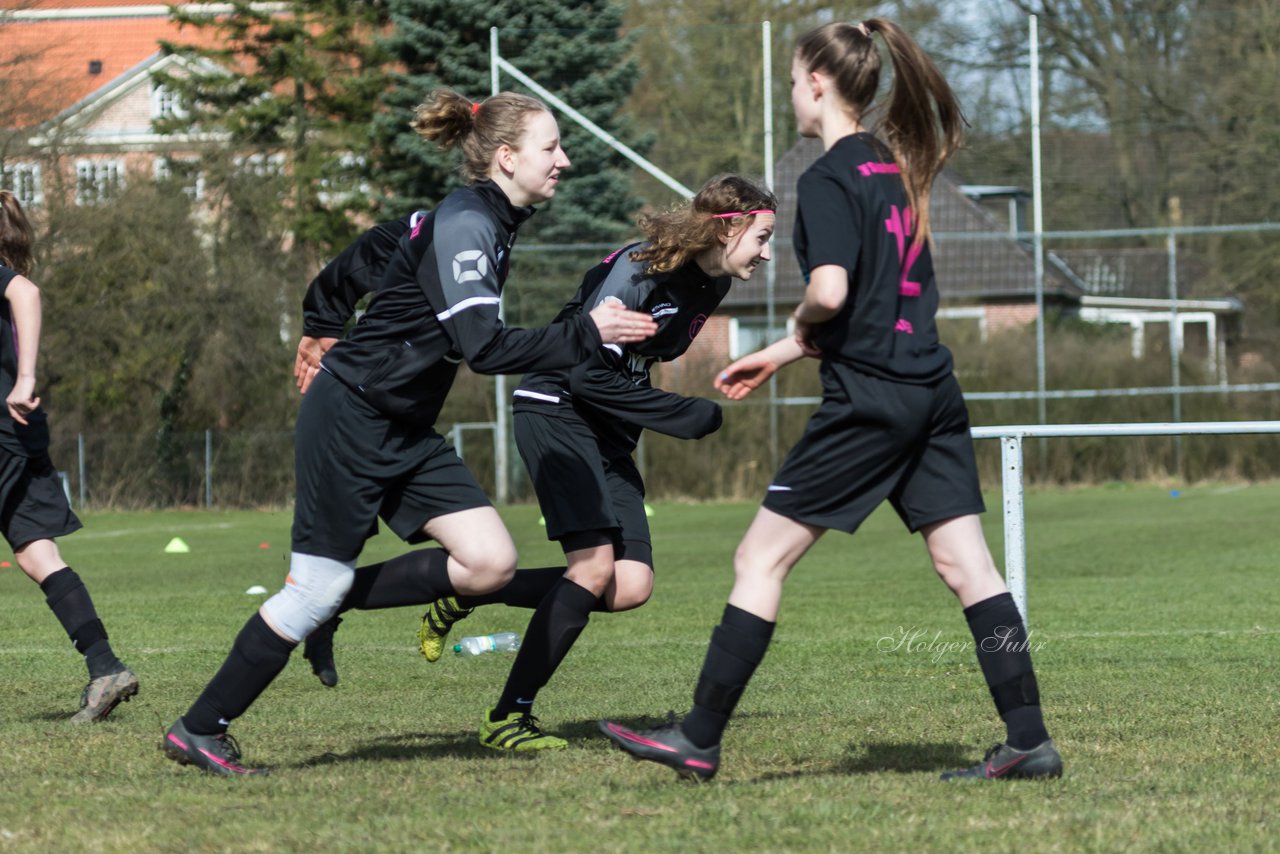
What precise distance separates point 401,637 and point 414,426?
414 cm

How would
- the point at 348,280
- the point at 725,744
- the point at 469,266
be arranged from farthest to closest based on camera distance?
the point at 348,280, the point at 725,744, the point at 469,266

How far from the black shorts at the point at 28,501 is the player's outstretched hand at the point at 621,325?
100 inches

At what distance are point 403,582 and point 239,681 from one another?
0.62m

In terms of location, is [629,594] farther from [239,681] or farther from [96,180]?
[96,180]

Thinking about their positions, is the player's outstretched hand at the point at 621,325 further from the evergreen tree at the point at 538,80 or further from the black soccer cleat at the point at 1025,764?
the evergreen tree at the point at 538,80

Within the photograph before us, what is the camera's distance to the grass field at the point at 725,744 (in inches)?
153

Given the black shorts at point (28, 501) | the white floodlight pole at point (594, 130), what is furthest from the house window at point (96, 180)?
the black shorts at point (28, 501)

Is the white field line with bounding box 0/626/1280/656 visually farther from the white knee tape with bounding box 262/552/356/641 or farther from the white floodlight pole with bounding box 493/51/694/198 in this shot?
the white floodlight pole with bounding box 493/51/694/198

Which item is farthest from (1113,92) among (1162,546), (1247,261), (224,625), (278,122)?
(224,625)

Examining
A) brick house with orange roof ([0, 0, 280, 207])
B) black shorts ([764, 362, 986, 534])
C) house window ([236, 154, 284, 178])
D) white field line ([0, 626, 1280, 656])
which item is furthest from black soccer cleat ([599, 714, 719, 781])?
house window ([236, 154, 284, 178])

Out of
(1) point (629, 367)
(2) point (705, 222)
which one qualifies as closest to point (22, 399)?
(1) point (629, 367)

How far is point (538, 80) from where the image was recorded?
1072 inches

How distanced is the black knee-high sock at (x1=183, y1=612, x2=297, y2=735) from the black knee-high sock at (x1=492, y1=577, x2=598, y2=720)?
86 centimetres

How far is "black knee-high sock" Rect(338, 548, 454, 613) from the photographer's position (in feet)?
16.7
